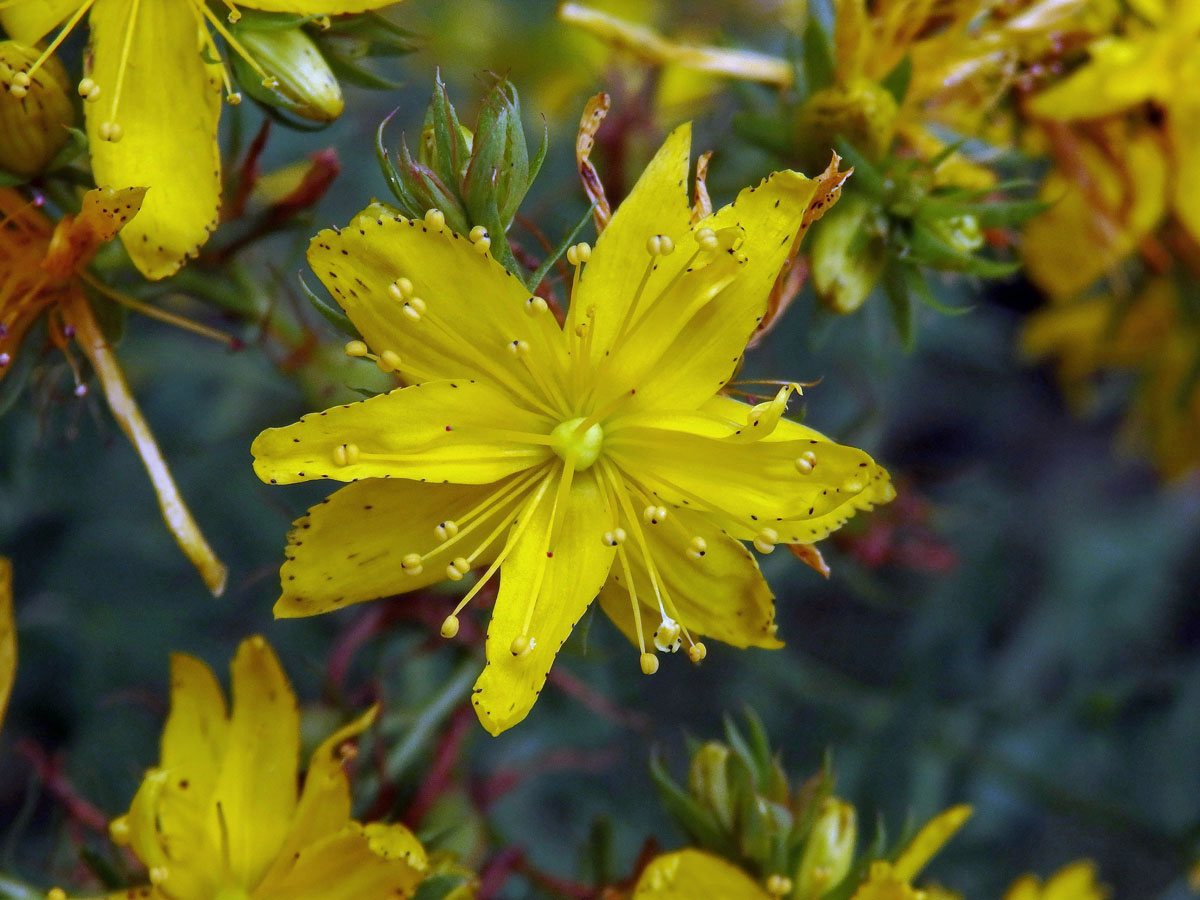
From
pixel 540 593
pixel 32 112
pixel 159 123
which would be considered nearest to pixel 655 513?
pixel 540 593

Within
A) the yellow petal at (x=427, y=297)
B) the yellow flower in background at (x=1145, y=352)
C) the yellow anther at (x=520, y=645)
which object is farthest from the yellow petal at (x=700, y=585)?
the yellow flower in background at (x=1145, y=352)

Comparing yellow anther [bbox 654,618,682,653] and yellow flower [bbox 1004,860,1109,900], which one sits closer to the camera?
yellow anther [bbox 654,618,682,653]

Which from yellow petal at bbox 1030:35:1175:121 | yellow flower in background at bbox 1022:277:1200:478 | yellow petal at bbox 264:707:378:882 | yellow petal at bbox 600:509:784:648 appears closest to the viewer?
yellow petal at bbox 600:509:784:648

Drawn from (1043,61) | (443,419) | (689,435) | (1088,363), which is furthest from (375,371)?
(1088,363)

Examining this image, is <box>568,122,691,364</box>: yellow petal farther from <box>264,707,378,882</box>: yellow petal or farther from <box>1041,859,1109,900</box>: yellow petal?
<box>1041,859,1109,900</box>: yellow petal

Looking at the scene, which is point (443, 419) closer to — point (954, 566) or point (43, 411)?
point (43, 411)

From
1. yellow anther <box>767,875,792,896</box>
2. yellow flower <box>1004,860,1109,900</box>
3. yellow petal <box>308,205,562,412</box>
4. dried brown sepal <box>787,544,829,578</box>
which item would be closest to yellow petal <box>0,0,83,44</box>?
yellow petal <box>308,205,562,412</box>
